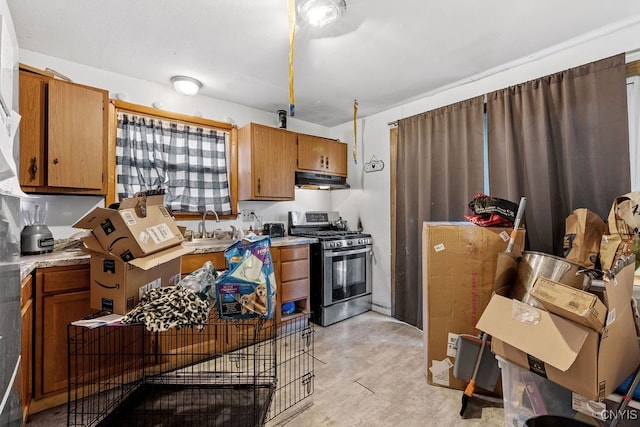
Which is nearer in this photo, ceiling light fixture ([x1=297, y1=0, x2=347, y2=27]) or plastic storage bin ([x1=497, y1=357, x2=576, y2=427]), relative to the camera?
plastic storage bin ([x1=497, y1=357, x2=576, y2=427])

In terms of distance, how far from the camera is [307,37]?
2.08 metres

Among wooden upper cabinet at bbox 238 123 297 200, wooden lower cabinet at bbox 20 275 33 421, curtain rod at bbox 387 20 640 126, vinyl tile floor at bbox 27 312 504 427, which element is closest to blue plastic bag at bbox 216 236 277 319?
vinyl tile floor at bbox 27 312 504 427

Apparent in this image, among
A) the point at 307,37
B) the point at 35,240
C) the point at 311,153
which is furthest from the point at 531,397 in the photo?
the point at 35,240

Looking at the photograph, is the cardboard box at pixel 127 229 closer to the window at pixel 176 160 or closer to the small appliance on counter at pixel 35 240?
the small appliance on counter at pixel 35 240

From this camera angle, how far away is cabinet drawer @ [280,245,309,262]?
9.55 ft

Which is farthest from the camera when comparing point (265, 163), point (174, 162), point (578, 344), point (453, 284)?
point (265, 163)

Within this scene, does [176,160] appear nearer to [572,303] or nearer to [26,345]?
[26,345]

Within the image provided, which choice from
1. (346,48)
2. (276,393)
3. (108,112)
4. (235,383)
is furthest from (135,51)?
(276,393)

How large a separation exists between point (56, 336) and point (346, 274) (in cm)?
251

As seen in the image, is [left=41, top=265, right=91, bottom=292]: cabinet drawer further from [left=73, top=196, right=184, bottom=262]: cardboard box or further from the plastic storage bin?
the plastic storage bin

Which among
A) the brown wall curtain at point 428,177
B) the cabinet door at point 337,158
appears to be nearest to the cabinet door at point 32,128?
the cabinet door at point 337,158

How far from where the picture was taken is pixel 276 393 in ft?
6.46

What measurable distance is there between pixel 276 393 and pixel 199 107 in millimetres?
2841

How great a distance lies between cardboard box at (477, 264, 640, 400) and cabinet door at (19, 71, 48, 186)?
9.96 ft
